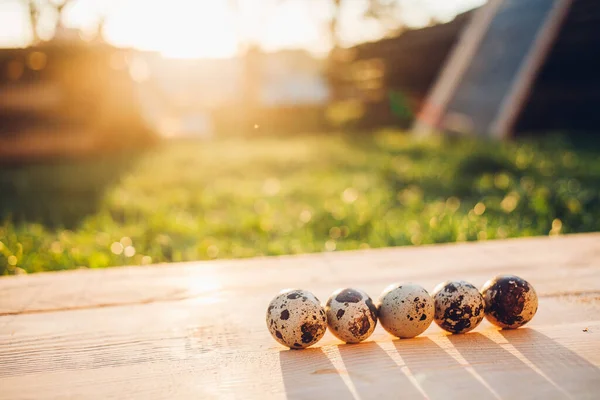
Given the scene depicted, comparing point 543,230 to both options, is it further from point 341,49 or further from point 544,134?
point 341,49

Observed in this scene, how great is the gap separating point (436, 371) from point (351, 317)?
0.30 metres

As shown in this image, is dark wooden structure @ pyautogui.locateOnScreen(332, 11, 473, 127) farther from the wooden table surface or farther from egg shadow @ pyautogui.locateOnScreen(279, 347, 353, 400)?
egg shadow @ pyautogui.locateOnScreen(279, 347, 353, 400)

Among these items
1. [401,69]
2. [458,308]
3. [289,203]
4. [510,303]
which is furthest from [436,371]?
[401,69]

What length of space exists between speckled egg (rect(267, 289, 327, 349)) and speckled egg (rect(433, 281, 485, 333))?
0.39 meters

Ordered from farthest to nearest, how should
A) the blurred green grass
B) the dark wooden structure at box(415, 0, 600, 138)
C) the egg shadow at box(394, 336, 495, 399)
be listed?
the dark wooden structure at box(415, 0, 600, 138), the blurred green grass, the egg shadow at box(394, 336, 495, 399)

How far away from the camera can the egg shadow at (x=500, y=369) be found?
4.80 feet

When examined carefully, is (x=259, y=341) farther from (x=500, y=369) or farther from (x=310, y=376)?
(x=500, y=369)

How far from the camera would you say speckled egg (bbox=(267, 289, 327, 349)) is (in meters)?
1.72

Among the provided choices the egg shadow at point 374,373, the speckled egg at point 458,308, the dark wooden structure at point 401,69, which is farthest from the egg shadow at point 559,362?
the dark wooden structure at point 401,69

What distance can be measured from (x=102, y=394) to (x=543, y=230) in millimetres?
3224

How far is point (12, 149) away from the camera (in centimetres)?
891

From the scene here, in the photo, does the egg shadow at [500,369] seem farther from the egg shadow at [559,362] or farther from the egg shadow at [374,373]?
the egg shadow at [374,373]

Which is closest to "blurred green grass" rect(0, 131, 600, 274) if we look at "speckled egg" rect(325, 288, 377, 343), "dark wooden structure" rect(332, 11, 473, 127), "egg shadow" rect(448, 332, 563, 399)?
"speckled egg" rect(325, 288, 377, 343)

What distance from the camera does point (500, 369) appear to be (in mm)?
1595
